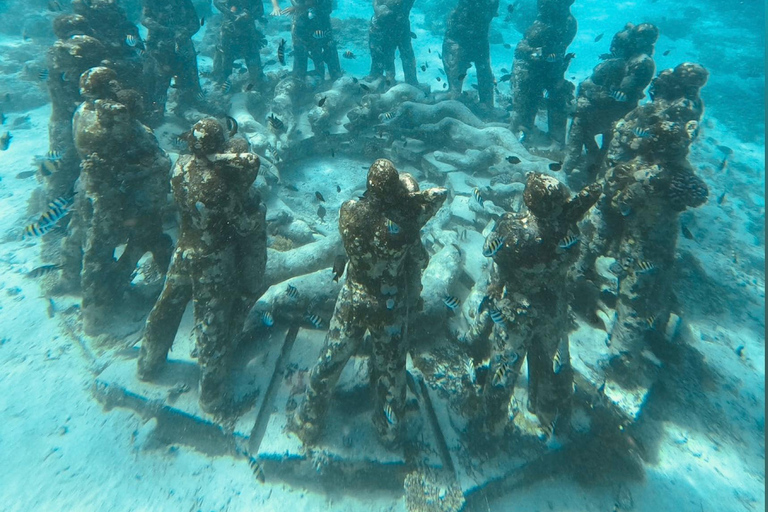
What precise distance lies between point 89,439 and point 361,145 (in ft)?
37.9

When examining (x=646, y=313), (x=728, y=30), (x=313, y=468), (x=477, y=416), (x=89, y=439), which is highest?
(x=728, y=30)

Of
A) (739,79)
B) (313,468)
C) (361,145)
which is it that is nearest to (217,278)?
(313,468)

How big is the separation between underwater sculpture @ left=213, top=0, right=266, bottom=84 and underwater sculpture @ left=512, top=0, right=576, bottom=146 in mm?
10715

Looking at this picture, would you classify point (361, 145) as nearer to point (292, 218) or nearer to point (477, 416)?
point (292, 218)

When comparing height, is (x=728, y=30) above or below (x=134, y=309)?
above

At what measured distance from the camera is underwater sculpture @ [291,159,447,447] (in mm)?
3898

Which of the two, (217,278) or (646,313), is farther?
(646,313)

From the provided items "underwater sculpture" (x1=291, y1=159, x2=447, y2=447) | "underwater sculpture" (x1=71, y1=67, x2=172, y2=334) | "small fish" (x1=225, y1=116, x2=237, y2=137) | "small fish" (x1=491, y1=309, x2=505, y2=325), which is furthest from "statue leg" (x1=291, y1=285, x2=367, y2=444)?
"underwater sculpture" (x1=71, y1=67, x2=172, y2=334)

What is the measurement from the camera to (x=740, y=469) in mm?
5668

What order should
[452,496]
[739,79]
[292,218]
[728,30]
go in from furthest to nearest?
[728,30], [739,79], [292,218], [452,496]

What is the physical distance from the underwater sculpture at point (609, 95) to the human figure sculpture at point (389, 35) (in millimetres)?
10064

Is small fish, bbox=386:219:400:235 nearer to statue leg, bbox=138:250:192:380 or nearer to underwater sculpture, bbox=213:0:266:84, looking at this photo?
statue leg, bbox=138:250:192:380

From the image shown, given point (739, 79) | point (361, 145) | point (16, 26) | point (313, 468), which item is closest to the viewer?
point (313, 468)

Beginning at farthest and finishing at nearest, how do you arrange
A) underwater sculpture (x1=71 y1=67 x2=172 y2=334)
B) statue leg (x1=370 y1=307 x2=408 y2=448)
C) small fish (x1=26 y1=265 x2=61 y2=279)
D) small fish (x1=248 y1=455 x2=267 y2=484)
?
1. small fish (x1=26 y1=265 x2=61 y2=279)
2. underwater sculpture (x1=71 y1=67 x2=172 y2=334)
3. small fish (x1=248 y1=455 x2=267 y2=484)
4. statue leg (x1=370 y1=307 x2=408 y2=448)
